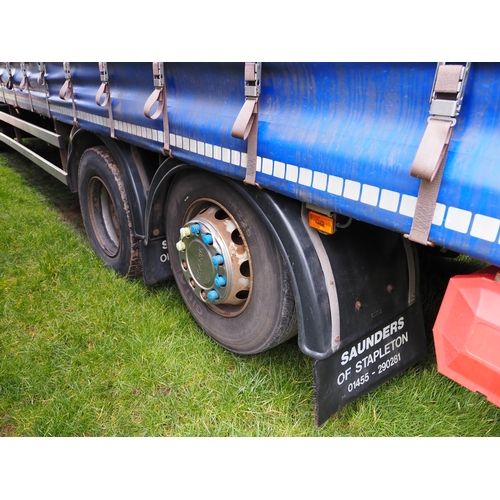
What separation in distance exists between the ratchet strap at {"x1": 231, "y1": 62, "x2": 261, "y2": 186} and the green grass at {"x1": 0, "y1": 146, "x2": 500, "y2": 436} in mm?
1139

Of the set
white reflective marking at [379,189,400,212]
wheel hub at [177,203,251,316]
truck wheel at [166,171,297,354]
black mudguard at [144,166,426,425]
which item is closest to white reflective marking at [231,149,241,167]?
black mudguard at [144,166,426,425]

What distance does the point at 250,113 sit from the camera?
147cm

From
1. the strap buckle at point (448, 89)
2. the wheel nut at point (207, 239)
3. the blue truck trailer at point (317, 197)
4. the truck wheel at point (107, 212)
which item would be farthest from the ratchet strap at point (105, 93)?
the strap buckle at point (448, 89)

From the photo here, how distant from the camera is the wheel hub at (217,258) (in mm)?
1911

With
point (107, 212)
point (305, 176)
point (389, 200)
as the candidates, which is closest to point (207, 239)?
point (305, 176)

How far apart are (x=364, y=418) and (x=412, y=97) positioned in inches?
54.4

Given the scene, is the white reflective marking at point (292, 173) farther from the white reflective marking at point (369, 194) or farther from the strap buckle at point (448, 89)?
the strap buckle at point (448, 89)

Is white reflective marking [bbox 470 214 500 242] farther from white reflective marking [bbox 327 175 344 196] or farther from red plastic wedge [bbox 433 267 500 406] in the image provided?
white reflective marking [bbox 327 175 344 196]

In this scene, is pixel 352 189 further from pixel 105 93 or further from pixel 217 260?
pixel 105 93

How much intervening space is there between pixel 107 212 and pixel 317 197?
225cm

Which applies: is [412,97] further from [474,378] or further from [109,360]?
[109,360]

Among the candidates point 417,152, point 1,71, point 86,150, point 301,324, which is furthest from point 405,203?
point 1,71

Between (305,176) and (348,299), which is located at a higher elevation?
(305,176)

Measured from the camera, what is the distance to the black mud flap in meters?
1.65
